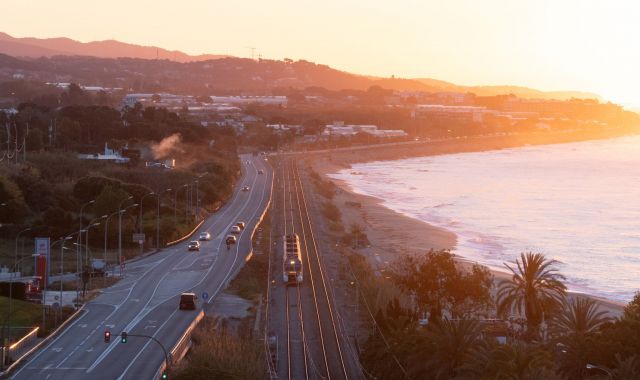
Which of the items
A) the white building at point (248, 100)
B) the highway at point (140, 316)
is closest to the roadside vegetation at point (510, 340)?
the highway at point (140, 316)

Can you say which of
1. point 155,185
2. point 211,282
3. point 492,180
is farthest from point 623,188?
point 211,282

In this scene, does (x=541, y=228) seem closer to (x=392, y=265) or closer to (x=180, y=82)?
(x=392, y=265)

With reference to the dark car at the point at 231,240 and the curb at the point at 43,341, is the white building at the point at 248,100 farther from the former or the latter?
the curb at the point at 43,341

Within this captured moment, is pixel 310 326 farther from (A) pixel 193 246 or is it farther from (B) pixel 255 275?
(A) pixel 193 246

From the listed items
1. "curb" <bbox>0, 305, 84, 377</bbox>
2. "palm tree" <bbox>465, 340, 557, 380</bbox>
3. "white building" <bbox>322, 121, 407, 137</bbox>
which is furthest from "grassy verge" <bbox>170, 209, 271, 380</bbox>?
"white building" <bbox>322, 121, 407, 137</bbox>

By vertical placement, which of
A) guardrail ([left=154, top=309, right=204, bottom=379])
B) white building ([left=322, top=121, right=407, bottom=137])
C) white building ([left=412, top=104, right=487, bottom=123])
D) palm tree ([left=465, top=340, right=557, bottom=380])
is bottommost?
white building ([left=322, top=121, right=407, bottom=137])

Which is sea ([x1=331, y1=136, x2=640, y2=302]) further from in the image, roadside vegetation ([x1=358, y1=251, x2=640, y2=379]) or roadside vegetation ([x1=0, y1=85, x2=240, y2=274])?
roadside vegetation ([x1=0, y1=85, x2=240, y2=274])
